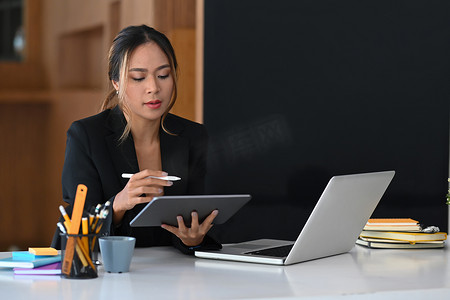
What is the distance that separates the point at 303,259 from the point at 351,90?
213cm

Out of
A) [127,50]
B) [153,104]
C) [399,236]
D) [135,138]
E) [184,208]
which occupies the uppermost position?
[127,50]

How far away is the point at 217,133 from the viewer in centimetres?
351

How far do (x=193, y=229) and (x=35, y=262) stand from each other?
47 cm

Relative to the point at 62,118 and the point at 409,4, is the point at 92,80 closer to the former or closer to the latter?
the point at 62,118

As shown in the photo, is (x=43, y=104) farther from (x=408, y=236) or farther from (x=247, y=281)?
(x=247, y=281)

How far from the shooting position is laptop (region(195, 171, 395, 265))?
1.63 m

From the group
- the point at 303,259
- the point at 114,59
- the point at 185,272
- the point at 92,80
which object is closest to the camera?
the point at 185,272

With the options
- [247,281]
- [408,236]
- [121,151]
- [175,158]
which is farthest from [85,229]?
[408,236]

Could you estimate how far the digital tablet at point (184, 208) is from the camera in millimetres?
1666

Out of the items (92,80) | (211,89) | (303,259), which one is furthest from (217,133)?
(303,259)

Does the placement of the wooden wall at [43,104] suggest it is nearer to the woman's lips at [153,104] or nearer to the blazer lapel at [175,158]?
the blazer lapel at [175,158]

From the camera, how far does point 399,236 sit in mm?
1988

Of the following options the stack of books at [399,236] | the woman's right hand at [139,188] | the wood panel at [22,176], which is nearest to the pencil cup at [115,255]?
the woman's right hand at [139,188]

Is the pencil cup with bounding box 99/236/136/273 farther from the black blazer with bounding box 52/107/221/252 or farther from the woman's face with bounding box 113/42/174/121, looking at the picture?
the woman's face with bounding box 113/42/174/121
